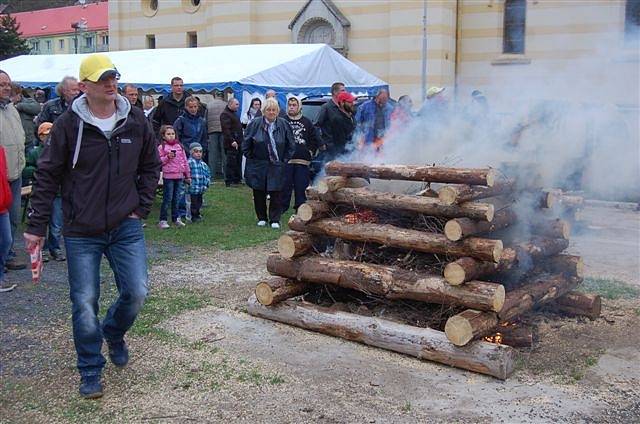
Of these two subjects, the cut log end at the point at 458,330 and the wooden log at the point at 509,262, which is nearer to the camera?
the cut log end at the point at 458,330

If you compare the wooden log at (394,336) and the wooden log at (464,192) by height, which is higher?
the wooden log at (464,192)

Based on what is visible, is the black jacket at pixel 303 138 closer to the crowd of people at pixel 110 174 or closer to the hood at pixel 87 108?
the crowd of people at pixel 110 174

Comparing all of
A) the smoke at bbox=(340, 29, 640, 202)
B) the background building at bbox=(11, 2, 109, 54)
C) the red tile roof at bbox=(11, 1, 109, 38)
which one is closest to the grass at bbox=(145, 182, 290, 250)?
the smoke at bbox=(340, 29, 640, 202)

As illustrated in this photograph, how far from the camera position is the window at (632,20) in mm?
16125

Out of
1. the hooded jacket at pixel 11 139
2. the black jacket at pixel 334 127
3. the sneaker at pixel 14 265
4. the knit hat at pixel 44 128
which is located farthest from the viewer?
the black jacket at pixel 334 127

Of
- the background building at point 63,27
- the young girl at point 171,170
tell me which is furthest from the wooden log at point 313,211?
the background building at point 63,27

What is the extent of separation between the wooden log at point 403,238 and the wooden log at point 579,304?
1.41 meters

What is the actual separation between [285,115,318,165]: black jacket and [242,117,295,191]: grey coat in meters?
0.28

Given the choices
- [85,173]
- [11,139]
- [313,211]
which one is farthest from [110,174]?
[11,139]

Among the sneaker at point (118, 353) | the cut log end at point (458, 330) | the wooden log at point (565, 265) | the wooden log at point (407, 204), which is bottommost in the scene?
the sneaker at point (118, 353)

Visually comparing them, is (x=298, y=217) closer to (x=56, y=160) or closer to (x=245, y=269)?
(x=245, y=269)

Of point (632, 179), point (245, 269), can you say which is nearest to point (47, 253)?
point (245, 269)

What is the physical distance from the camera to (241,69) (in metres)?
15.5

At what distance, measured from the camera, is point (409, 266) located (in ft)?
18.6
